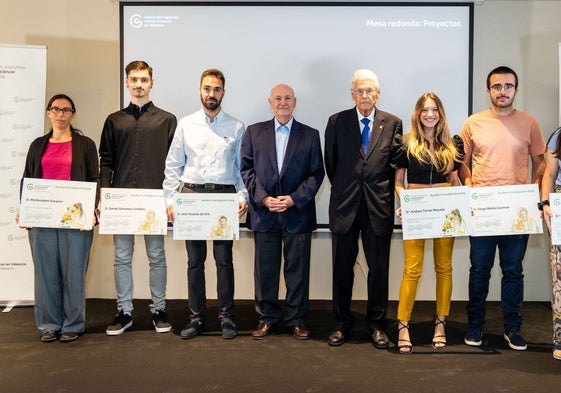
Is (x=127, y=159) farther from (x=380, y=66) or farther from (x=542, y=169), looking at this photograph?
(x=542, y=169)

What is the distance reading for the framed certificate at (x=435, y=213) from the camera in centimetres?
314

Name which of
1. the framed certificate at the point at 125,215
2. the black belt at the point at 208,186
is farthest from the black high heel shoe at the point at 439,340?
the framed certificate at the point at 125,215

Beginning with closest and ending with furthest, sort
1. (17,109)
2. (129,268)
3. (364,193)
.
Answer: (364,193)
(129,268)
(17,109)

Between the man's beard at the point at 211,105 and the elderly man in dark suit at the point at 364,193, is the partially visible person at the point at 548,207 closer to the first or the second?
the elderly man in dark suit at the point at 364,193

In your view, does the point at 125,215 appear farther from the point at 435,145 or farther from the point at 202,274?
the point at 435,145

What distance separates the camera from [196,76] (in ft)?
14.5

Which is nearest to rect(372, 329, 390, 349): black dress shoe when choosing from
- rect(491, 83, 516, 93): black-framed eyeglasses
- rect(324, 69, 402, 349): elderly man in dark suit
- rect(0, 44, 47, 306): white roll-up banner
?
rect(324, 69, 402, 349): elderly man in dark suit

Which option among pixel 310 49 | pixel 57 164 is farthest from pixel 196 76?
pixel 57 164

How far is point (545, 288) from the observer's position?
15.0 feet

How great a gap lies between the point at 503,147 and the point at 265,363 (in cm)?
201

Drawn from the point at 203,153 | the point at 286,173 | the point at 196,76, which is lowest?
the point at 286,173

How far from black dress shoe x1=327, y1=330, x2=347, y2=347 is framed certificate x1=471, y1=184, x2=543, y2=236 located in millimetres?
1075

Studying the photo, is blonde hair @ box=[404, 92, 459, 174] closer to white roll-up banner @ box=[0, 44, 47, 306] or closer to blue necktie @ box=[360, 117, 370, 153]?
blue necktie @ box=[360, 117, 370, 153]

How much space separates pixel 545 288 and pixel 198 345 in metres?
3.12
